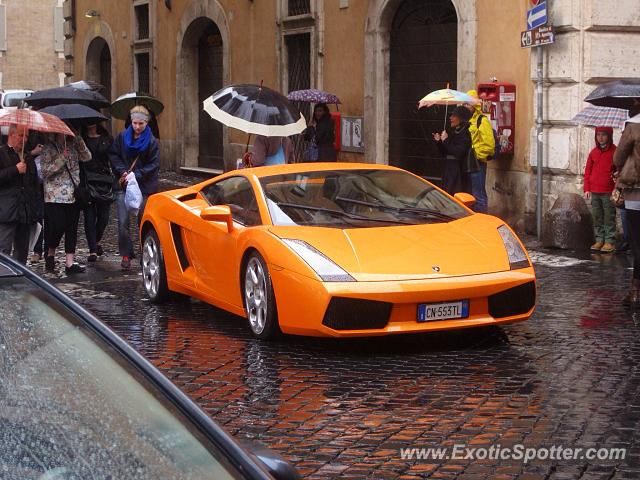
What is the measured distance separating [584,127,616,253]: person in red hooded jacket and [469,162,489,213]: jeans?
163cm

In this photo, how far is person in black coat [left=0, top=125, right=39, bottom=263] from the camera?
11.3 metres

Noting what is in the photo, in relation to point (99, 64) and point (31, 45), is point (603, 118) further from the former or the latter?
point (31, 45)

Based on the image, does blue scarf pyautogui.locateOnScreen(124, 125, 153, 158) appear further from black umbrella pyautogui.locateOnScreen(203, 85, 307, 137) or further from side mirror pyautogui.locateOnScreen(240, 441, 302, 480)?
side mirror pyautogui.locateOnScreen(240, 441, 302, 480)

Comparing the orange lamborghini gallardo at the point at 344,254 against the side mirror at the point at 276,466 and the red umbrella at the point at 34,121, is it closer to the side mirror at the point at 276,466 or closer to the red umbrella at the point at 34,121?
the red umbrella at the point at 34,121

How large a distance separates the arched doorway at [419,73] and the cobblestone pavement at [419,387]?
839 cm

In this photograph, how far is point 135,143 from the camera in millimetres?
13305

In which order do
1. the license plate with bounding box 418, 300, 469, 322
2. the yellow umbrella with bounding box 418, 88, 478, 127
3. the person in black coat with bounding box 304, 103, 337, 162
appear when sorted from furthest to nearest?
the person in black coat with bounding box 304, 103, 337, 162, the yellow umbrella with bounding box 418, 88, 478, 127, the license plate with bounding box 418, 300, 469, 322

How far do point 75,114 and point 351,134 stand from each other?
8332mm

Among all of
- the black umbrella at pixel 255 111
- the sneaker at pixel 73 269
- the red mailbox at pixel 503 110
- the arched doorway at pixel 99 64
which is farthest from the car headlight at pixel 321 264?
the arched doorway at pixel 99 64

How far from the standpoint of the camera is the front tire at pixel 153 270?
10508 mm

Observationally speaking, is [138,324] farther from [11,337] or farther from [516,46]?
[516,46]

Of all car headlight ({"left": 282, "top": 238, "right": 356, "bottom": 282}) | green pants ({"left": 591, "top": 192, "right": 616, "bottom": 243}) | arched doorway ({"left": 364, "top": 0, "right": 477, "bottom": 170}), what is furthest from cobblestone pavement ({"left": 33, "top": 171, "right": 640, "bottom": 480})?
Result: arched doorway ({"left": 364, "top": 0, "right": 477, "bottom": 170})

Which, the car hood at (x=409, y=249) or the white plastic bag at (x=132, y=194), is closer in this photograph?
the car hood at (x=409, y=249)

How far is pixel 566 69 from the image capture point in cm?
1519
